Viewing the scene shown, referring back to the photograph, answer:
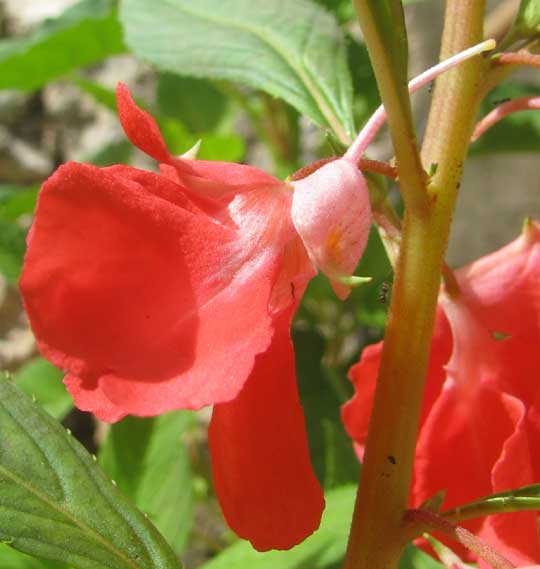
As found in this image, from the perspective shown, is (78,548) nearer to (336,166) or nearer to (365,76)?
(336,166)

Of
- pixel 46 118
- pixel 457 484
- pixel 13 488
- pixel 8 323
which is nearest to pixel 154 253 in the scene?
pixel 13 488

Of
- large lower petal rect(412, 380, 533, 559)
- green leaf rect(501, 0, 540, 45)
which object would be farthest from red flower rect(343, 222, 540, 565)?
green leaf rect(501, 0, 540, 45)

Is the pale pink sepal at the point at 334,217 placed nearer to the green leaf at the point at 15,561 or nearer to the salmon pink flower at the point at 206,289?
the salmon pink flower at the point at 206,289

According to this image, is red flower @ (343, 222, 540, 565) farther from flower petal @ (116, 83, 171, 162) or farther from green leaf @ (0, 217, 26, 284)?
green leaf @ (0, 217, 26, 284)

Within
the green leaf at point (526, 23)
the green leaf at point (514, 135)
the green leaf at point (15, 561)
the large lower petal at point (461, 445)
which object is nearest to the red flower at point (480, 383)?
the large lower petal at point (461, 445)

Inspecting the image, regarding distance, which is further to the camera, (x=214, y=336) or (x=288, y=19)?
(x=288, y=19)

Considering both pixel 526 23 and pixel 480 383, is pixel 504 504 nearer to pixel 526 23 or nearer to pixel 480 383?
pixel 480 383
